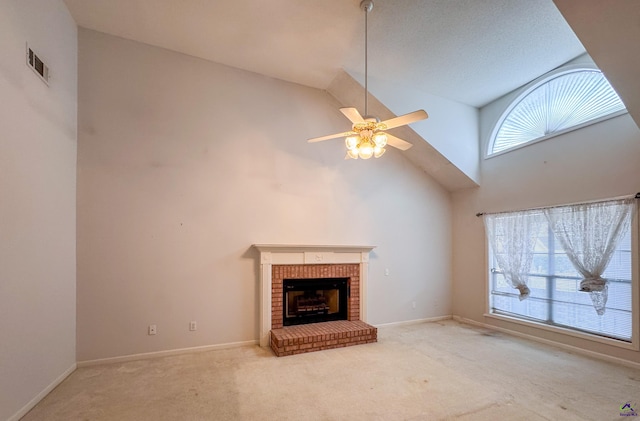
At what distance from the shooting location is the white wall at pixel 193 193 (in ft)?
11.4

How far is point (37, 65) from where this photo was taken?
2.70 m

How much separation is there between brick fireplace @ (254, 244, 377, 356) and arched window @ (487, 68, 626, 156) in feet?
9.96

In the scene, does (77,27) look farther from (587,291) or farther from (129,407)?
(587,291)

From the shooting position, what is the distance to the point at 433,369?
11.0ft

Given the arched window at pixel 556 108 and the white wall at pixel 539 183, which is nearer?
the white wall at pixel 539 183

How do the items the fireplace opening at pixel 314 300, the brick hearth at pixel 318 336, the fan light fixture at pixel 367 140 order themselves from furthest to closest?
the fireplace opening at pixel 314 300, the brick hearth at pixel 318 336, the fan light fixture at pixel 367 140

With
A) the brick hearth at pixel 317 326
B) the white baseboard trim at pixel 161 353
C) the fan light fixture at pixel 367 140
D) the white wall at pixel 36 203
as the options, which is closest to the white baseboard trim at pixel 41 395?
the white wall at pixel 36 203

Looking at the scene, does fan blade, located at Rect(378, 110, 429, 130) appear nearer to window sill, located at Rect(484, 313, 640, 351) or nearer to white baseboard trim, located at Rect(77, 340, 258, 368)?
white baseboard trim, located at Rect(77, 340, 258, 368)

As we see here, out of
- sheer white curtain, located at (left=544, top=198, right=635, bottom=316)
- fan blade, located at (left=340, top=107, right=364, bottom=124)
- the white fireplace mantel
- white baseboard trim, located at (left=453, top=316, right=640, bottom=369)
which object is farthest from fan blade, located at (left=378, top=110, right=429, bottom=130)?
white baseboard trim, located at (left=453, top=316, right=640, bottom=369)

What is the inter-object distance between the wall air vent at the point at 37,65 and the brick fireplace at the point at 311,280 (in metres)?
2.77

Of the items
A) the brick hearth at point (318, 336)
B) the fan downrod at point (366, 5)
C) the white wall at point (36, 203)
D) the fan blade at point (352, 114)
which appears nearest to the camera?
the white wall at point (36, 203)

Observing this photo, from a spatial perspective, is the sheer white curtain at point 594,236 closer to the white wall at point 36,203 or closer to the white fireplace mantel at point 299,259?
the white fireplace mantel at point 299,259

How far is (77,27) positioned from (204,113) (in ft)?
5.23

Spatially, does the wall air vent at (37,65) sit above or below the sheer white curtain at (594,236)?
above
